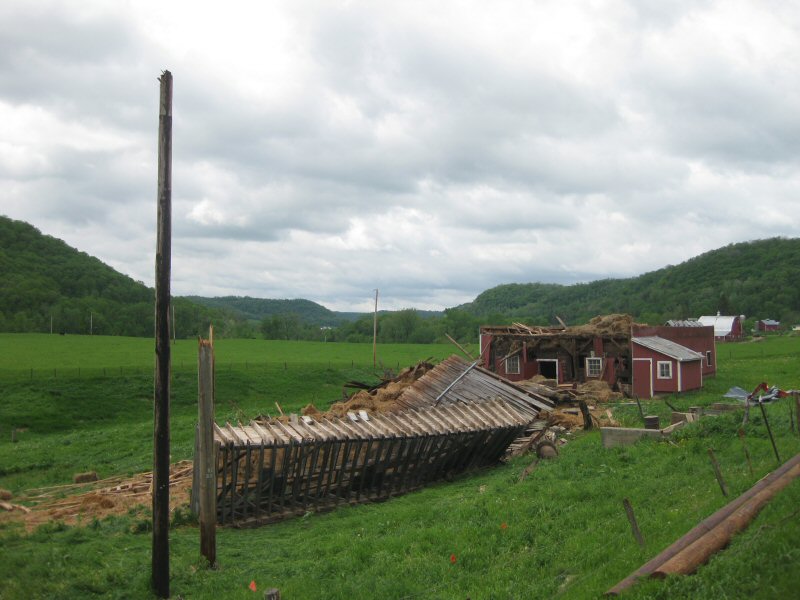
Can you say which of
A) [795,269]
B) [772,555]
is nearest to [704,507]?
[772,555]

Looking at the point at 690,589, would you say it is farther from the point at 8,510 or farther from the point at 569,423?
the point at 569,423

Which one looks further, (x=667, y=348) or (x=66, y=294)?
(x=66, y=294)

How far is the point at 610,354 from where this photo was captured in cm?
3906

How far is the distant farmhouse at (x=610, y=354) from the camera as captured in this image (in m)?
36.2

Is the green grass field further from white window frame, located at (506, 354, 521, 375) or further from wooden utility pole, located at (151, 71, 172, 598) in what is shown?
white window frame, located at (506, 354, 521, 375)

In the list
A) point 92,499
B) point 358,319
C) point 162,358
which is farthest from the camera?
point 358,319

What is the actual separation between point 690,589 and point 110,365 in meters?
52.6

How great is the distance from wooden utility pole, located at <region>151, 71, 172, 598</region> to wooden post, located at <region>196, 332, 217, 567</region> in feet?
3.20

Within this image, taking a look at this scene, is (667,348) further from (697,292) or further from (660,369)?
(697,292)

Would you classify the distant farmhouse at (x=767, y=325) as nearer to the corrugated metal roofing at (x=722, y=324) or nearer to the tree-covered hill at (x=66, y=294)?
the corrugated metal roofing at (x=722, y=324)

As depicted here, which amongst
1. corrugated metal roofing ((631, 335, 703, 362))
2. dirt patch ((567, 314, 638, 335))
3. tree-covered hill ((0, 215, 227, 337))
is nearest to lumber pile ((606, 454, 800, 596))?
corrugated metal roofing ((631, 335, 703, 362))

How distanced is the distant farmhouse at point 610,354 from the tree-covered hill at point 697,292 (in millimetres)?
66720

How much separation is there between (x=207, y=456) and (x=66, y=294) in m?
108

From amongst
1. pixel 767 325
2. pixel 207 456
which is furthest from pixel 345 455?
pixel 767 325
